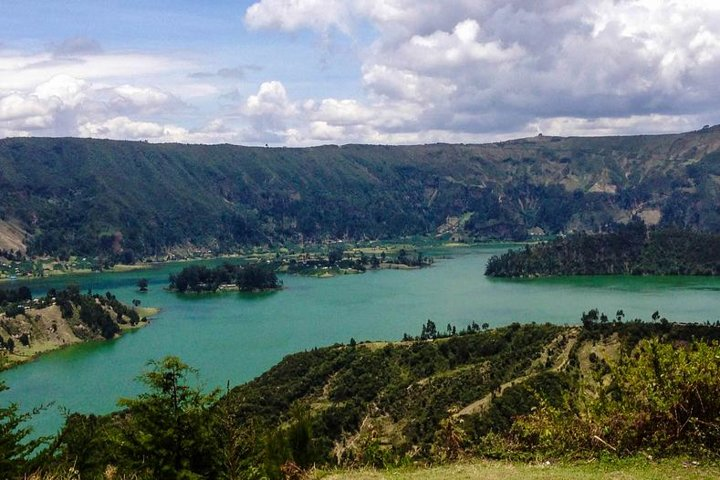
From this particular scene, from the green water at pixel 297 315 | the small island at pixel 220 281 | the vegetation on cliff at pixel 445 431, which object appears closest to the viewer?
the vegetation on cliff at pixel 445 431

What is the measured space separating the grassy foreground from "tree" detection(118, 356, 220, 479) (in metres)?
3.63

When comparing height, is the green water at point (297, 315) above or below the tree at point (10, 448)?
below

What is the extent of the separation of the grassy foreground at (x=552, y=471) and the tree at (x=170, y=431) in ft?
11.9

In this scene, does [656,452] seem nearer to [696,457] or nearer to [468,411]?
[696,457]

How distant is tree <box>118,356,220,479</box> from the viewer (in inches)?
697

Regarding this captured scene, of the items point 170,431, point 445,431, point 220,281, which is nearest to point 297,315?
point 220,281

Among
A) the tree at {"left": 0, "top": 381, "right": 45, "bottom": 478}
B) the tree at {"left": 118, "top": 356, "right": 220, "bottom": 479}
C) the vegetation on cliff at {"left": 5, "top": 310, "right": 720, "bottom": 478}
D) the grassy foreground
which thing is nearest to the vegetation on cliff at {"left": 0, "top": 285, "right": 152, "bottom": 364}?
the vegetation on cliff at {"left": 5, "top": 310, "right": 720, "bottom": 478}

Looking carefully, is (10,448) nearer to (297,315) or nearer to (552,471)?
(552,471)

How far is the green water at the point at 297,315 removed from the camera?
3497 inches

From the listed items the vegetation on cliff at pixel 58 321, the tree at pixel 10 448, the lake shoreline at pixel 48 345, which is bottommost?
the lake shoreline at pixel 48 345

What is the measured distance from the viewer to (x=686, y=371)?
16.0 m

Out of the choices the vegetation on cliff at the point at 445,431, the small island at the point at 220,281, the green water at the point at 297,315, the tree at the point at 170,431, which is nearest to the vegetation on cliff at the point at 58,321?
the green water at the point at 297,315

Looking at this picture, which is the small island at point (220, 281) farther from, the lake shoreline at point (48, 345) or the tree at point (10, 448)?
the tree at point (10, 448)

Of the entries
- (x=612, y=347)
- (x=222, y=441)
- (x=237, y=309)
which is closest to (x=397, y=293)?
(x=237, y=309)
